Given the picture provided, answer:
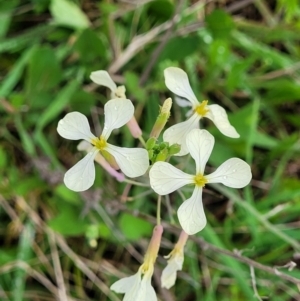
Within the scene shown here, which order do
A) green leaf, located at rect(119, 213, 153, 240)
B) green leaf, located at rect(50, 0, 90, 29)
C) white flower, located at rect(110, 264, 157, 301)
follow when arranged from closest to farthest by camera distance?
1. white flower, located at rect(110, 264, 157, 301)
2. green leaf, located at rect(119, 213, 153, 240)
3. green leaf, located at rect(50, 0, 90, 29)

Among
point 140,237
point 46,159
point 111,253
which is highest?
point 46,159

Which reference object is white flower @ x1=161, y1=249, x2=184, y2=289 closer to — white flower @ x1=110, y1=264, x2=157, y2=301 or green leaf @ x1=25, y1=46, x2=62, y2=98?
white flower @ x1=110, y1=264, x2=157, y2=301

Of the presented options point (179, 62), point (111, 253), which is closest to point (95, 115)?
point (179, 62)

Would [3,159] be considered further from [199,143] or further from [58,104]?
[199,143]

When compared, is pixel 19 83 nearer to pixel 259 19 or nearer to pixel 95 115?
pixel 95 115

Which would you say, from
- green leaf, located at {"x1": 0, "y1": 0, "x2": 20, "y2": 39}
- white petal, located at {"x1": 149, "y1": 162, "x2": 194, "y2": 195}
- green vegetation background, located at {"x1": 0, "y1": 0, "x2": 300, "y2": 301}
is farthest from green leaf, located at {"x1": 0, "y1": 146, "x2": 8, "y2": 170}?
white petal, located at {"x1": 149, "y1": 162, "x2": 194, "y2": 195}

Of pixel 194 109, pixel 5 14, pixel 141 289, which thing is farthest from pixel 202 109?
pixel 5 14
